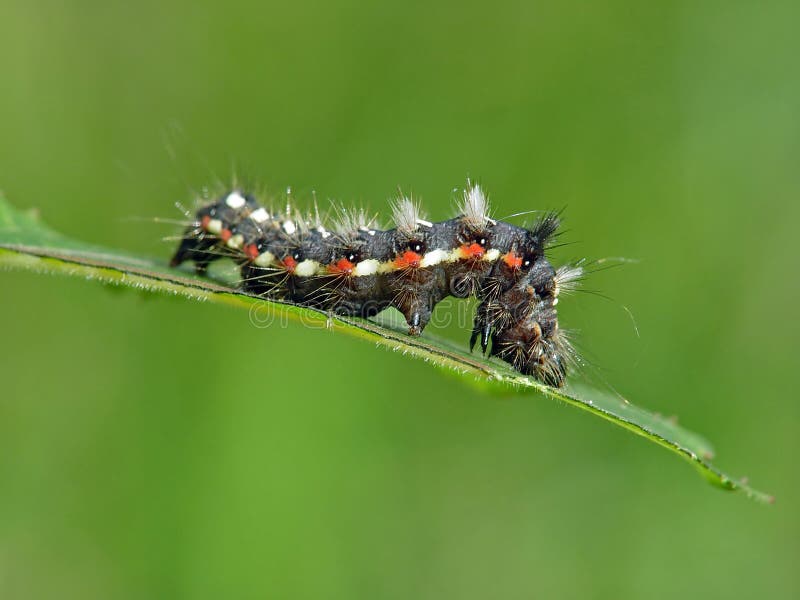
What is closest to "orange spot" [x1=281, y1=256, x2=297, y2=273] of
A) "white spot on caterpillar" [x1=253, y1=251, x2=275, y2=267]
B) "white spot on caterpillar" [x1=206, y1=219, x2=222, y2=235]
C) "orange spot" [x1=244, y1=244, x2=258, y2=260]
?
"white spot on caterpillar" [x1=253, y1=251, x2=275, y2=267]

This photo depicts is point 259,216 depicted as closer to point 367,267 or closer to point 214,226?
point 214,226

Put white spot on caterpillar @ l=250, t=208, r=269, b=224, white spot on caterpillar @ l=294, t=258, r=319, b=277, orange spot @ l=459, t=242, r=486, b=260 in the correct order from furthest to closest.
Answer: white spot on caterpillar @ l=250, t=208, r=269, b=224 → white spot on caterpillar @ l=294, t=258, r=319, b=277 → orange spot @ l=459, t=242, r=486, b=260

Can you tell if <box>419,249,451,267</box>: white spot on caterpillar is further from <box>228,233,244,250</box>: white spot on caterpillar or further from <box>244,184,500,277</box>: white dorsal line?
<box>228,233,244,250</box>: white spot on caterpillar

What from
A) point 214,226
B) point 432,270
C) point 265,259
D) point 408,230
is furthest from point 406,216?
point 214,226

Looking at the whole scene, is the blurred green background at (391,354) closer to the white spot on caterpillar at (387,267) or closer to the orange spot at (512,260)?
the white spot on caterpillar at (387,267)

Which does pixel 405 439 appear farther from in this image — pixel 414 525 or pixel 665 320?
pixel 665 320
